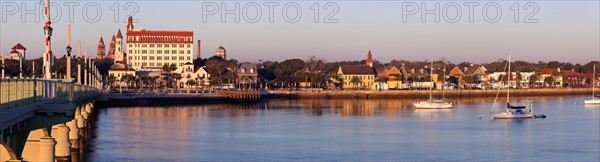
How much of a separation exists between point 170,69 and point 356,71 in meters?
39.5

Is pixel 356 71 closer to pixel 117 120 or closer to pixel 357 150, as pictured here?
pixel 117 120

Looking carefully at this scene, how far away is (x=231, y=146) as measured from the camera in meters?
55.1

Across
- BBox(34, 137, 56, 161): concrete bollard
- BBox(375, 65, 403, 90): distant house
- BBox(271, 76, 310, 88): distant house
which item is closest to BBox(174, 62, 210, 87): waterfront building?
BBox(271, 76, 310, 88): distant house

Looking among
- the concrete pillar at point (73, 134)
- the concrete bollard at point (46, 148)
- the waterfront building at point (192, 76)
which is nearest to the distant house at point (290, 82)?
the waterfront building at point (192, 76)

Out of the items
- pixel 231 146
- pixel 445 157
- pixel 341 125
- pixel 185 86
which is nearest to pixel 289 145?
pixel 231 146

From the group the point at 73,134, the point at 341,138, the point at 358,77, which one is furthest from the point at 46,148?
the point at 358,77

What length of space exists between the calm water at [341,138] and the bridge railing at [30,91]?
1445 cm

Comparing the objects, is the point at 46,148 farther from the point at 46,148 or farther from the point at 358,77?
the point at 358,77

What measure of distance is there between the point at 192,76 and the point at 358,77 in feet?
116

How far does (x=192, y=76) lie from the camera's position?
172m

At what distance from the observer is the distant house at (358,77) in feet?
598

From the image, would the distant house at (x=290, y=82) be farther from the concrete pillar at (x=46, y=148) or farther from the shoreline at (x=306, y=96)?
the concrete pillar at (x=46, y=148)

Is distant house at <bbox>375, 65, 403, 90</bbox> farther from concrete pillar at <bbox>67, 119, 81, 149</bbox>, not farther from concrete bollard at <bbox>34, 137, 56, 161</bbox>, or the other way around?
concrete bollard at <bbox>34, 137, 56, 161</bbox>

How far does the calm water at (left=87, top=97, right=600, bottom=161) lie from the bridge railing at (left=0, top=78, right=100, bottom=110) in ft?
47.4
